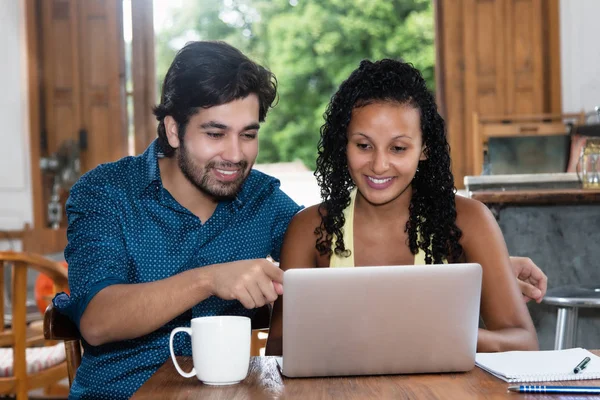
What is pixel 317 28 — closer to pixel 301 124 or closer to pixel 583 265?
pixel 301 124

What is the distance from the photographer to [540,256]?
258 cm

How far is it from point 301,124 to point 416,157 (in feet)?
32.4

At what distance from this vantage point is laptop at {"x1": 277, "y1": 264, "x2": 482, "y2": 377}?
965mm

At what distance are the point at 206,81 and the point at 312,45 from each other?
32.6 ft

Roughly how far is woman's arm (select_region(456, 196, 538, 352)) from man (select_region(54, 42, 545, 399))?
0.34ft

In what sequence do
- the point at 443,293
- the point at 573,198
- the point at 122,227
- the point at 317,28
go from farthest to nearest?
the point at 317,28 → the point at 573,198 → the point at 122,227 → the point at 443,293

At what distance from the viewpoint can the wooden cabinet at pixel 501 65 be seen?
5355 mm

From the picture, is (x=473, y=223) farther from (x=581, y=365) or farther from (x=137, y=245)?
(x=137, y=245)

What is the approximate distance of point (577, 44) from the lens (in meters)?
5.34

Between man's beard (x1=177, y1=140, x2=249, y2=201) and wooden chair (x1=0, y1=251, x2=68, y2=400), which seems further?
wooden chair (x1=0, y1=251, x2=68, y2=400)

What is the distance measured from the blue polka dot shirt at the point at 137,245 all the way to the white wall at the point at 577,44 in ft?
13.8

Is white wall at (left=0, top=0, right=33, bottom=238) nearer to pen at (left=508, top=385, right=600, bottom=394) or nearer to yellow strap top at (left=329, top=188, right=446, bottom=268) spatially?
yellow strap top at (left=329, top=188, right=446, bottom=268)

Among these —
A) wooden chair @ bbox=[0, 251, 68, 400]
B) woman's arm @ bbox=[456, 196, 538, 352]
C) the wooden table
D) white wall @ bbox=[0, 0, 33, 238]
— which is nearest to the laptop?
the wooden table

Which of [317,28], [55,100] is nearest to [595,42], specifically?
[55,100]
